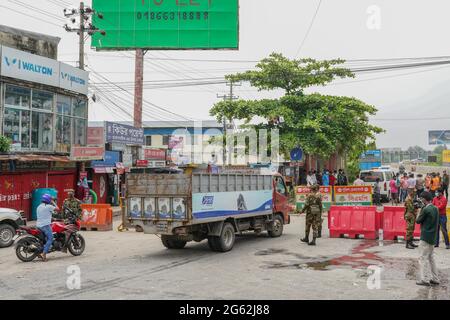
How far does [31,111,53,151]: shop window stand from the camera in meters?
23.1

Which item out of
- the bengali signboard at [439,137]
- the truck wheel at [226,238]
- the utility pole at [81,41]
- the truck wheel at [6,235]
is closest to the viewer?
the truck wheel at [226,238]

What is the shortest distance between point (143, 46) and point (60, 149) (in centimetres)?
874

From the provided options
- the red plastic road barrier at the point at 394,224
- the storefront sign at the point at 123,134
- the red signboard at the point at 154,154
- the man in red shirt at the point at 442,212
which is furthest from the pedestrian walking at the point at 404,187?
the red signboard at the point at 154,154

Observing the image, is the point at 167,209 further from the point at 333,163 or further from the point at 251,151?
the point at 333,163

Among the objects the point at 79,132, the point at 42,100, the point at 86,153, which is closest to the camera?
the point at 42,100

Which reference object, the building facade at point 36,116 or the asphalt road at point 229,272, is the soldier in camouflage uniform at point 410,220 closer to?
the asphalt road at point 229,272

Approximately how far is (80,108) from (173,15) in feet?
27.8

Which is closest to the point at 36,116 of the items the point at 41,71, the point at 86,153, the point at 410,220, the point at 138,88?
the point at 41,71

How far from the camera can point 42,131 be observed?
23.7 meters

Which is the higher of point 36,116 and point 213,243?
point 36,116

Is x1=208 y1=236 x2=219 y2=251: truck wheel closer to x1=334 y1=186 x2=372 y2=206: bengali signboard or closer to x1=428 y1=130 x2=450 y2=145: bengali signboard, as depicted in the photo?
x1=334 y1=186 x2=372 y2=206: bengali signboard

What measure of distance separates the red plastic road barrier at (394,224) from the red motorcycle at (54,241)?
9182mm

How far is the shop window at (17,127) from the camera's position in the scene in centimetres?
2153

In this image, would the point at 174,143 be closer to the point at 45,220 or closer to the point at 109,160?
the point at 109,160
